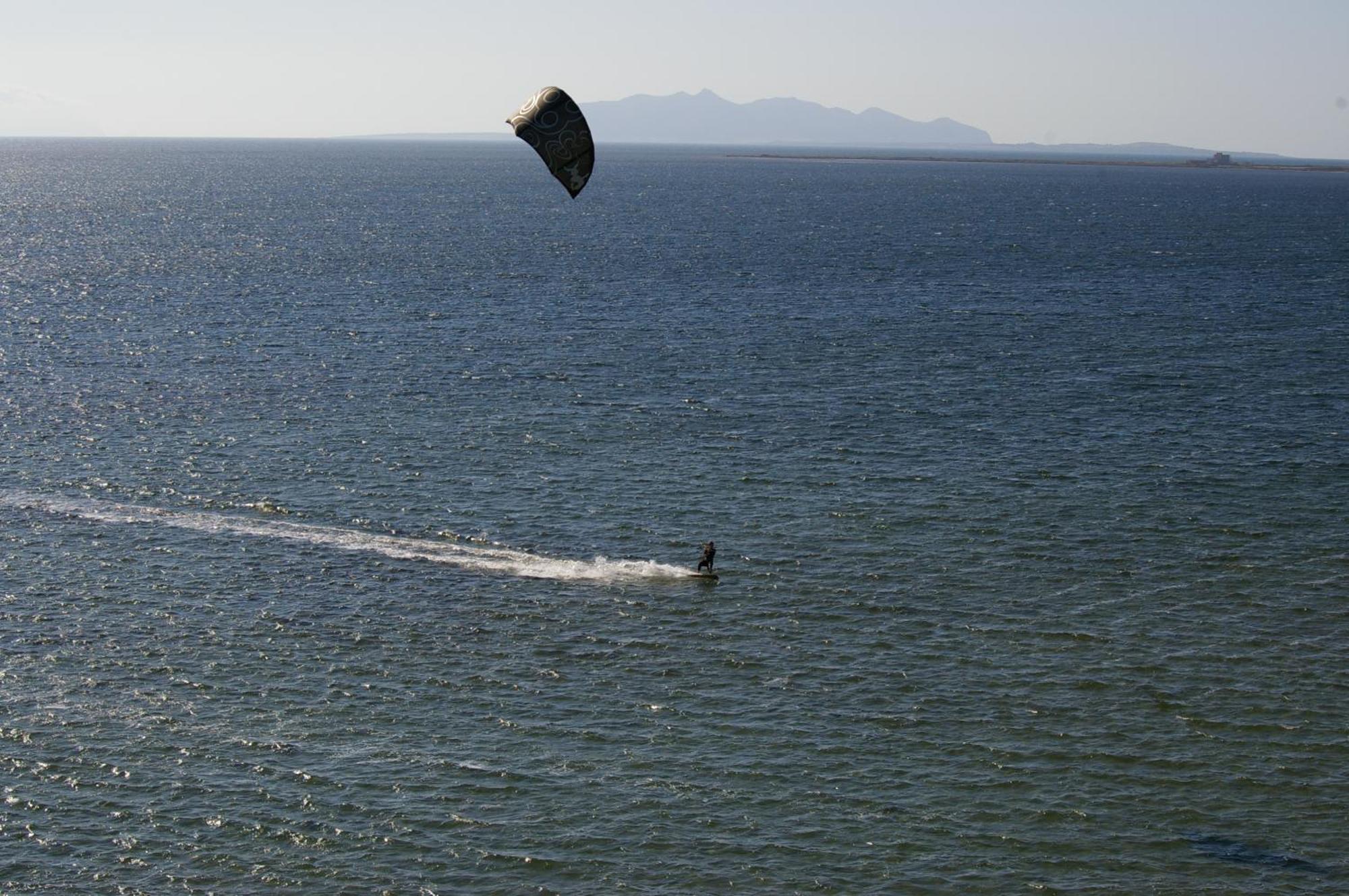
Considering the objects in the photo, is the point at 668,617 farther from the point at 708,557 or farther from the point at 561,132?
the point at 561,132

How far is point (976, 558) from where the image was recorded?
6344 centimetres

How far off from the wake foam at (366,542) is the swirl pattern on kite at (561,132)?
71.3ft

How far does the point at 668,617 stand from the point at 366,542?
1698 centimetres

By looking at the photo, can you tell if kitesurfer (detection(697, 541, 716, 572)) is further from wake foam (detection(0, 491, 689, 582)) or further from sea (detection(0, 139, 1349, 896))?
sea (detection(0, 139, 1349, 896))

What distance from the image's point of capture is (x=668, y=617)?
5672 centimetres

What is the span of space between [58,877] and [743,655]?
25583mm

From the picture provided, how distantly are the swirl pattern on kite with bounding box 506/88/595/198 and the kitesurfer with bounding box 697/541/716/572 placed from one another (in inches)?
803

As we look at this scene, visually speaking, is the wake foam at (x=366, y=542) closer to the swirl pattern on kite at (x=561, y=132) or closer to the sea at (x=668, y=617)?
the sea at (x=668, y=617)

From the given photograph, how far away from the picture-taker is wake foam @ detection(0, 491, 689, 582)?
6144cm

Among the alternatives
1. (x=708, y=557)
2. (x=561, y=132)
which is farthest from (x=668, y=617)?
(x=561, y=132)

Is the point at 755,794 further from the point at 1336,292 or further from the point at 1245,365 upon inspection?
the point at 1336,292

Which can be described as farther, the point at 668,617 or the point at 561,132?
the point at 668,617

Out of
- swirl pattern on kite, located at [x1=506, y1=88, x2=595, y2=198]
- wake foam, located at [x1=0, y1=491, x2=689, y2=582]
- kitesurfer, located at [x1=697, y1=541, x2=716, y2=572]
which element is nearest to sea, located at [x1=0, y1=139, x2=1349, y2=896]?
wake foam, located at [x1=0, y1=491, x2=689, y2=582]

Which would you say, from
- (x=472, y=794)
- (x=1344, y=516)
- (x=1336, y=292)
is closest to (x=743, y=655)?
(x=472, y=794)
